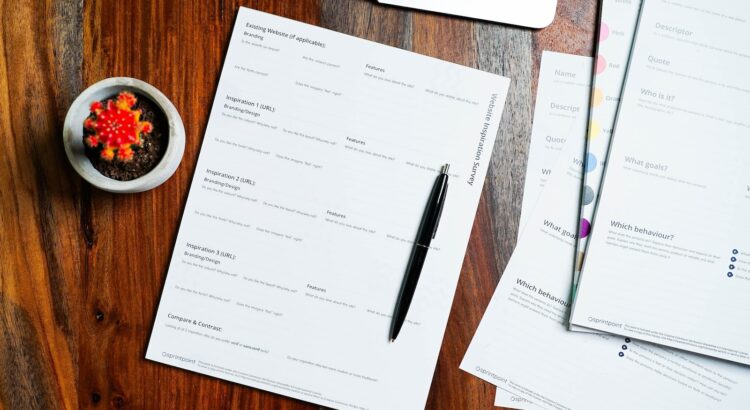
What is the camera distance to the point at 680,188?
686 mm

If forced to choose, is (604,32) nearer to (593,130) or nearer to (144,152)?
(593,130)

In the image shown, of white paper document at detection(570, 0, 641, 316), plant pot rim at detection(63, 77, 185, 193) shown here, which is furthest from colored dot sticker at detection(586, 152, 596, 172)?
plant pot rim at detection(63, 77, 185, 193)

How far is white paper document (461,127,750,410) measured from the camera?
0.68 metres

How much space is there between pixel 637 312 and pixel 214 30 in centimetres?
62

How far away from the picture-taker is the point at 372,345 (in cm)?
67

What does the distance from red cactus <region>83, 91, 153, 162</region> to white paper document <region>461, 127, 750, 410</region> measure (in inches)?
17.5

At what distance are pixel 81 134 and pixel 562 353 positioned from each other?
2.01ft

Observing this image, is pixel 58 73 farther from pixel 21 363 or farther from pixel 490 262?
pixel 490 262

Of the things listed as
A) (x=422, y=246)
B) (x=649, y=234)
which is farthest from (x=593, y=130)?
(x=422, y=246)

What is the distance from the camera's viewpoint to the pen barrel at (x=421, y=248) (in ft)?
2.16

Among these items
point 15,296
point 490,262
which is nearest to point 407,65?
point 490,262

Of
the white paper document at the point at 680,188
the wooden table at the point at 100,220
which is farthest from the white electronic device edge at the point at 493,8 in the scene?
the white paper document at the point at 680,188

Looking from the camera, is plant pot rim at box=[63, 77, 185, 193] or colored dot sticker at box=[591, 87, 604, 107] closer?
plant pot rim at box=[63, 77, 185, 193]

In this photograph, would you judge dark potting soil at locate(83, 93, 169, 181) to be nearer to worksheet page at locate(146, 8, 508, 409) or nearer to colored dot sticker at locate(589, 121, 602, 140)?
worksheet page at locate(146, 8, 508, 409)
